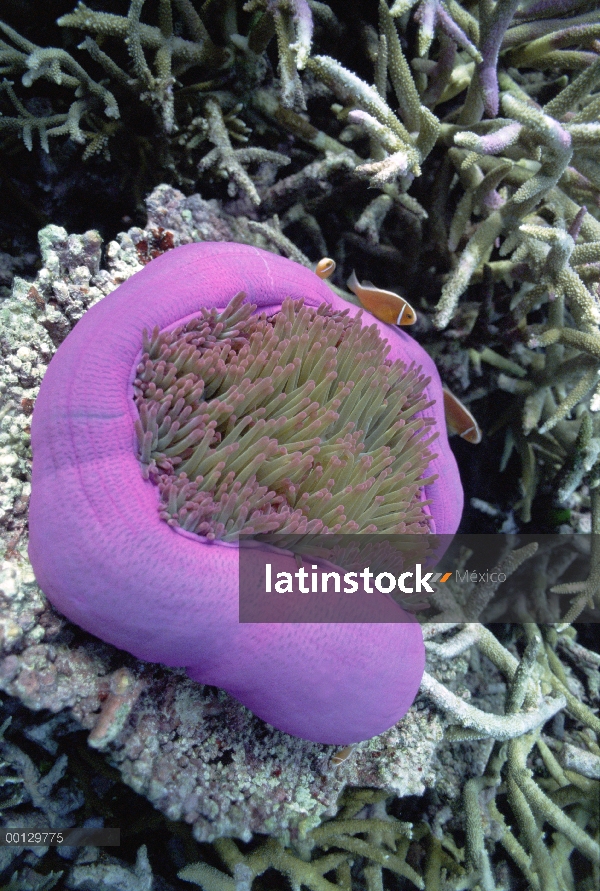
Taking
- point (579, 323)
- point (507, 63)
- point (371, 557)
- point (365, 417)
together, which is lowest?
point (371, 557)

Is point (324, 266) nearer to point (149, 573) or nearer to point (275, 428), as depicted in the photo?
point (275, 428)

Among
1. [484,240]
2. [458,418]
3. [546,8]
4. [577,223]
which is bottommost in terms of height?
[458,418]

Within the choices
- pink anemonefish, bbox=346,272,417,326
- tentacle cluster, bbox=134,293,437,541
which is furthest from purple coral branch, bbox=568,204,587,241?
tentacle cluster, bbox=134,293,437,541

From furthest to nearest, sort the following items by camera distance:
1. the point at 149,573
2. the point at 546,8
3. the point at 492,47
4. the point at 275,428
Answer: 1. the point at 546,8
2. the point at 492,47
3. the point at 275,428
4. the point at 149,573

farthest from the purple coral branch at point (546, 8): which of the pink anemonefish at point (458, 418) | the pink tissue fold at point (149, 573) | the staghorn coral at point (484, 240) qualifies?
the pink tissue fold at point (149, 573)

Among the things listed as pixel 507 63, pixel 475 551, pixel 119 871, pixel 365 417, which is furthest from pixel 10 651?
pixel 507 63

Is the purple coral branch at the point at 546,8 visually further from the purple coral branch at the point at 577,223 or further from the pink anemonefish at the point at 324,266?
the pink anemonefish at the point at 324,266

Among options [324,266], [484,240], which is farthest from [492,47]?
[324,266]

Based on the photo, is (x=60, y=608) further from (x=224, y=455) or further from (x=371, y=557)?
(x=371, y=557)
